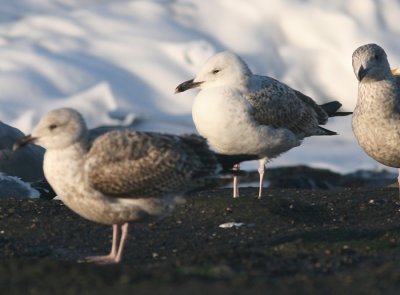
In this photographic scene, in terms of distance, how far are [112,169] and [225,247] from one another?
4.00 ft

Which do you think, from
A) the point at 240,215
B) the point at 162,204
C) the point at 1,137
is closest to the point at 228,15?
the point at 1,137

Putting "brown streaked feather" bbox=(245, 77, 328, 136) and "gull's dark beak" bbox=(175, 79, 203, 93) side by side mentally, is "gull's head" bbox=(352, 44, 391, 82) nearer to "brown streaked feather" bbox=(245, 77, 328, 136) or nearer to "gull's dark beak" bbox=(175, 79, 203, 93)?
"brown streaked feather" bbox=(245, 77, 328, 136)

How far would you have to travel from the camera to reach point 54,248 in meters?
7.86

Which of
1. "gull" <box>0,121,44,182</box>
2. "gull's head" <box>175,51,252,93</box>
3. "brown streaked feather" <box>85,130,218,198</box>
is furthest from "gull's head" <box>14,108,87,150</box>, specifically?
"gull" <box>0,121,44,182</box>

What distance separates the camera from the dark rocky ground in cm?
563

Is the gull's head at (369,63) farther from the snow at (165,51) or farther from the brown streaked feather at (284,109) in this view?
the snow at (165,51)

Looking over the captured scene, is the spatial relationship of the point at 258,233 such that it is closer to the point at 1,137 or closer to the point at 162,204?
the point at 162,204

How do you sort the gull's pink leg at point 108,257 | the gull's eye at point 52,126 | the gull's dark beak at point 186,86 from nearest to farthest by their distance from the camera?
the gull's eye at point 52,126, the gull's pink leg at point 108,257, the gull's dark beak at point 186,86

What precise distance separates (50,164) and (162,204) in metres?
0.83

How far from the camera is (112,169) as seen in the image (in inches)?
274

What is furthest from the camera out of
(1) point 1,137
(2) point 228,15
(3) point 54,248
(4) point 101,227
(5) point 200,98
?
(2) point 228,15

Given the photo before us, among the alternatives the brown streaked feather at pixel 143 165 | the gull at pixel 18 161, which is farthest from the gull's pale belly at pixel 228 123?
the gull at pixel 18 161

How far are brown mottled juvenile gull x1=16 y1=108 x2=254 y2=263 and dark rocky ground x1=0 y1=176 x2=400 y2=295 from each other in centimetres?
41

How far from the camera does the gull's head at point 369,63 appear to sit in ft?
30.0
